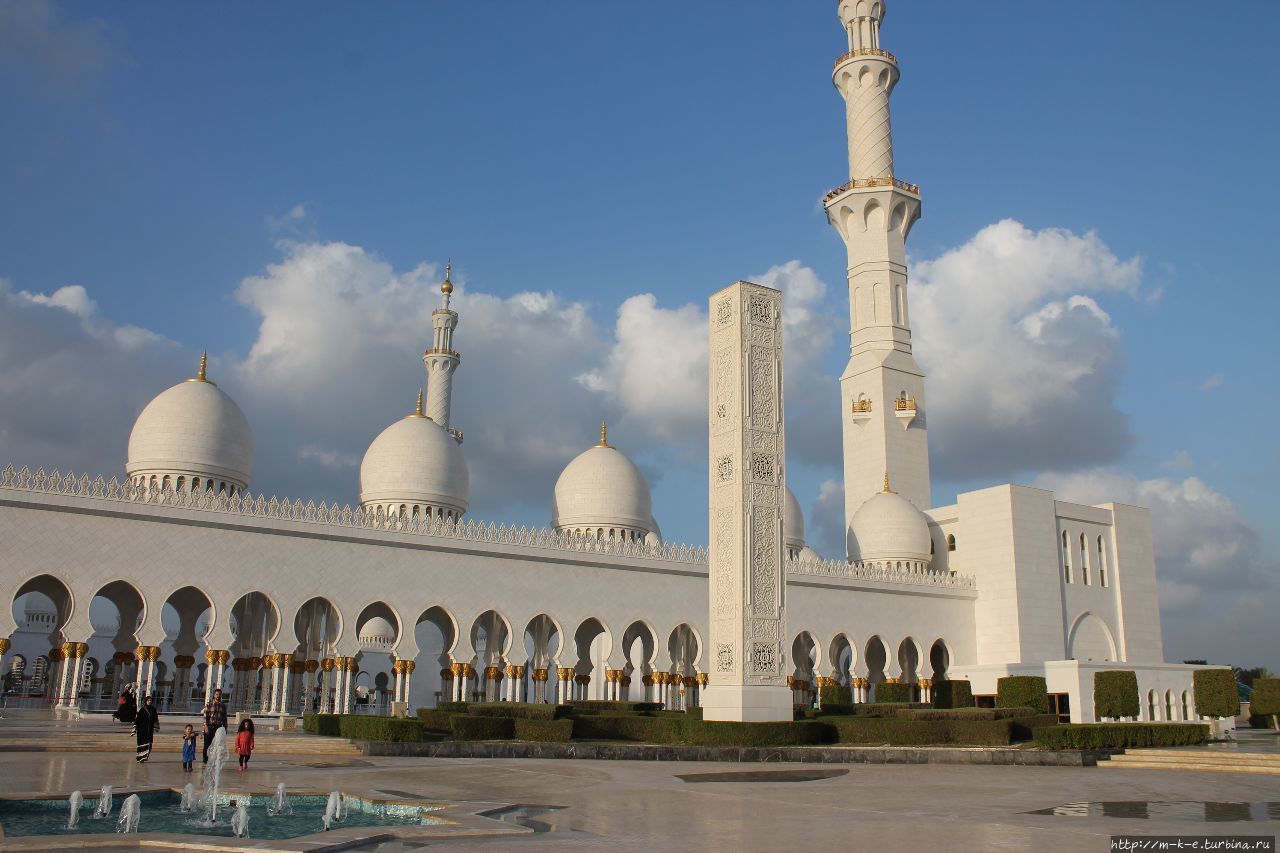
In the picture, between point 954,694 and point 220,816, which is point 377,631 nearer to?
point 954,694

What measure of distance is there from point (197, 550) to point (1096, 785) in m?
19.2

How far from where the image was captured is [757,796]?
10469 mm

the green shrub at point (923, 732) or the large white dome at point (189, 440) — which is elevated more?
the large white dome at point (189, 440)

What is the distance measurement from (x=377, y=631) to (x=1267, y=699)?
29300 mm

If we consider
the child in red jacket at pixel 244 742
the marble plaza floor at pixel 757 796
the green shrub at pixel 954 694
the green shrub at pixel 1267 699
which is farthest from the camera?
the green shrub at pixel 1267 699

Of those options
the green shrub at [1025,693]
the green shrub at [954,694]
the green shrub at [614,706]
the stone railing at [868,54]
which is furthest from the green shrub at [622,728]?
the stone railing at [868,54]

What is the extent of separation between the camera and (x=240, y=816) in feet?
25.7

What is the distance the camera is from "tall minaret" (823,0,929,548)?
127 ft

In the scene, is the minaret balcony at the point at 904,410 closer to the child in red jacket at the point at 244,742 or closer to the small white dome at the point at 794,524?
the small white dome at the point at 794,524

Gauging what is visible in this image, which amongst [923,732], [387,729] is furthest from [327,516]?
[923,732]

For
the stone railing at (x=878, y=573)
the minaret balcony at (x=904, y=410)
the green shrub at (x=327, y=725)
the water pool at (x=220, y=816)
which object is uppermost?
the minaret balcony at (x=904, y=410)

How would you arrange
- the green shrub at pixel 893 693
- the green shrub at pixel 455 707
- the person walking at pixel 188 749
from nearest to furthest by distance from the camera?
the person walking at pixel 188 749 → the green shrub at pixel 455 707 → the green shrub at pixel 893 693

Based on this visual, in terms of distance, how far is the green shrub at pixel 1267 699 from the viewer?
95.5 ft

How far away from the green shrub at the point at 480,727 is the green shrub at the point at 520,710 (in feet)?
3.89
